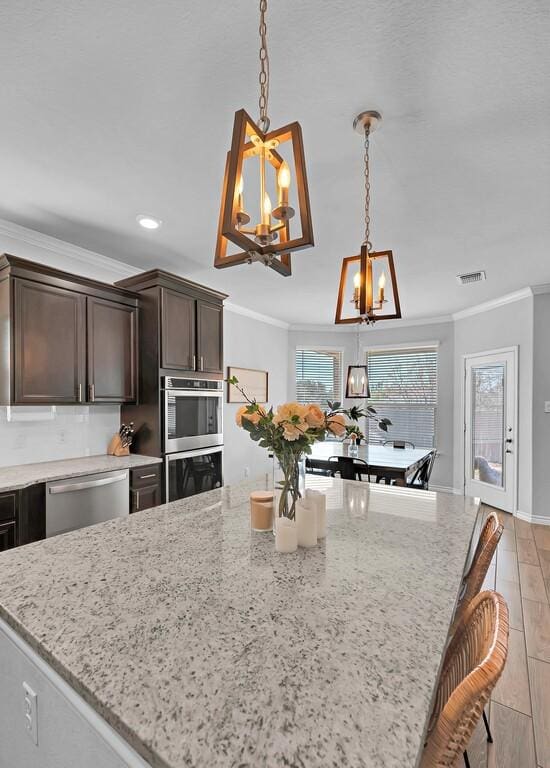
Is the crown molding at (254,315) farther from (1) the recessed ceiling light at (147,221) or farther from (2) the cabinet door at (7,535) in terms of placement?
(2) the cabinet door at (7,535)

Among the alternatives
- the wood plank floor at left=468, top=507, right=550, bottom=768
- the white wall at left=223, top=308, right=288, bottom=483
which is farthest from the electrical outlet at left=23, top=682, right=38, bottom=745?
the white wall at left=223, top=308, right=288, bottom=483

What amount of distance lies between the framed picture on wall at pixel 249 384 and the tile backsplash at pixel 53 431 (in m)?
1.93

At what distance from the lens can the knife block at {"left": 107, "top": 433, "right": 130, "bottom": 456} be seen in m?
3.31

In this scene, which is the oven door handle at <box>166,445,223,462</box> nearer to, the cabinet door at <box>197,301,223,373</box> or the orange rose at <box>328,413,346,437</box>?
the cabinet door at <box>197,301,223,373</box>

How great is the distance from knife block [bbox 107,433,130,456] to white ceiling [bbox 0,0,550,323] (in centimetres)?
167

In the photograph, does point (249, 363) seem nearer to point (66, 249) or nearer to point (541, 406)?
point (66, 249)

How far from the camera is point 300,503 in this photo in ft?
4.28

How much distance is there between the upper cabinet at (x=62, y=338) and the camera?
8.50 feet

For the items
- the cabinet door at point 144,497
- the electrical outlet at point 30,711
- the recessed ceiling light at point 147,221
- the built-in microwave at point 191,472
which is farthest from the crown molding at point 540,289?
the electrical outlet at point 30,711

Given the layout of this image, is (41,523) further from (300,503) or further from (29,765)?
(300,503)

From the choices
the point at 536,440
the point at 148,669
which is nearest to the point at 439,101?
the point at 148,669

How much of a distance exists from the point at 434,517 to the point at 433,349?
481 cm

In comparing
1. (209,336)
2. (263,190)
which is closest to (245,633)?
(263,190)

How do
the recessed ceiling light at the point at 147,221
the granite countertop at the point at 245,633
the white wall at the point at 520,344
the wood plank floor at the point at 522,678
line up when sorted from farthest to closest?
1. the white wall at the point at 520,344
2. the recessed ceiling light at the point at 147,221
3. the wood plank floor at the point at 522,678
4. the granite countertop at the point at 245,633
